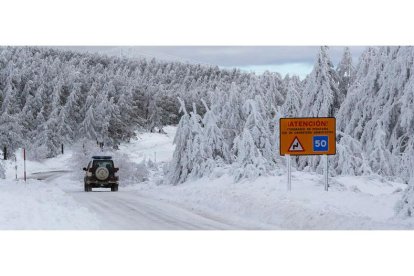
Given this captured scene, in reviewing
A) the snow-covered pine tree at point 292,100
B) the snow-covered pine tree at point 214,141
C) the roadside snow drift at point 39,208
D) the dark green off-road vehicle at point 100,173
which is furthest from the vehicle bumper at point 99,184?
the snow-covered pine tree at point 292,100

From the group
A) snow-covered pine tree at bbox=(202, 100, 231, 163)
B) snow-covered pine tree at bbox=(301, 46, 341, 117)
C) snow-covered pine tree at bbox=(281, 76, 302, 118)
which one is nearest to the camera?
snow-covered pine tree at bbox=(301, 46, 341, 117)

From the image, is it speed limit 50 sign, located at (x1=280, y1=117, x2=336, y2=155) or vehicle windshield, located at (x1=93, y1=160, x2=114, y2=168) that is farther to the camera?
vehicle windshield, located at (x1=93, y1=160, x2=114, y2=168)

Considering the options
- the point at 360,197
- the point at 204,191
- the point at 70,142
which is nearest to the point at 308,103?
the point at 360,197

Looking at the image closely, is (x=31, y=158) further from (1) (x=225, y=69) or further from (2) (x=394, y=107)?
(2) (x=394, y=107)

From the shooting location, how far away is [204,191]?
1562cm

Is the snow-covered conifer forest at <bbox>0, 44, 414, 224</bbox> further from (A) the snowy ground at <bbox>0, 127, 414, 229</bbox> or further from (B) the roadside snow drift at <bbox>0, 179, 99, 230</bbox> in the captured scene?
(B) the roadside snow drift at <bbox>0, 179, 99, 230</bbox>

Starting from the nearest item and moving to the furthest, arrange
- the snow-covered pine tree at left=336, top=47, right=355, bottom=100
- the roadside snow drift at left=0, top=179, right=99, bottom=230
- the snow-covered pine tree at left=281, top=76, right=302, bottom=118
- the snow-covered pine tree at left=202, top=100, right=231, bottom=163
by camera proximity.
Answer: the roadside snow drift at left=0, top=179, right=99, bottom=230 < the snow-covered pine tree at left=281, top=76, right=302, bottom=118 < the snow-covered pine tree at left=336, top=47, right=355, bottom=100 < the snow-covered pine tree at left=202, top=100, right=231, bottom=163

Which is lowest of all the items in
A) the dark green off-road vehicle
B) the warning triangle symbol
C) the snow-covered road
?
the snow-covered road

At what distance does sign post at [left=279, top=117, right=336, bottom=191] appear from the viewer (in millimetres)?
13305

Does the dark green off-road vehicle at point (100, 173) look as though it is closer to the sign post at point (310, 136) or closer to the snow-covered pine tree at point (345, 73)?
the sign post at point (310, 136)

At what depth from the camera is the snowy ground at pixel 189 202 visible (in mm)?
12641

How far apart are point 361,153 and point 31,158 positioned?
6.31m

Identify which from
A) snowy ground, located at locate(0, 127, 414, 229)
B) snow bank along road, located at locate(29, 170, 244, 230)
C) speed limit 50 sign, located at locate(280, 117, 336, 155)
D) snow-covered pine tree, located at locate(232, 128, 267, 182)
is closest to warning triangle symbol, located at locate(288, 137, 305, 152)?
speed limit 50 sign, located at locate(280, 117, 336, 155)

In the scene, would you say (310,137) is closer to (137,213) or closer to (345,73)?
(345,73)
